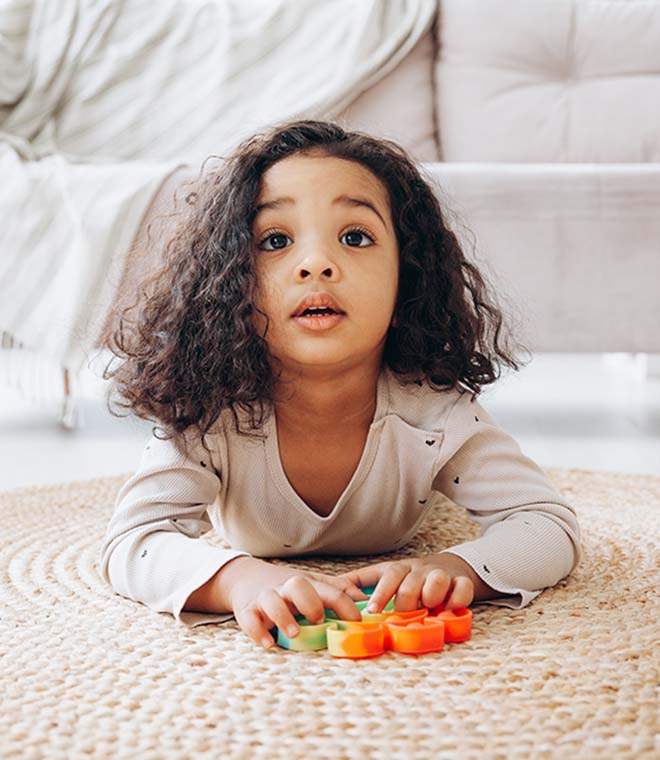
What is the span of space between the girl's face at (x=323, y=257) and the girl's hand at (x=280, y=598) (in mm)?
176

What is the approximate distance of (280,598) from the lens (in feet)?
2.38

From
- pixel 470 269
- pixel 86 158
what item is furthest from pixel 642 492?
pixel 86 158

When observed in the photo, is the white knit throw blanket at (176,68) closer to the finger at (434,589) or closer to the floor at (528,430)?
the floor at (528,430)

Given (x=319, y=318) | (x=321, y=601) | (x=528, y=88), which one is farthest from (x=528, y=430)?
(x=321, y=601)

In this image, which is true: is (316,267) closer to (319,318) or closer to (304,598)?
(319,318)

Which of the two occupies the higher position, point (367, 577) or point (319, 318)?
point (319, 318)

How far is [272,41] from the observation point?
80.4 inches

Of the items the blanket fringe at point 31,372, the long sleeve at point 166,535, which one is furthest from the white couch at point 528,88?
the long sleeve at point 166,535

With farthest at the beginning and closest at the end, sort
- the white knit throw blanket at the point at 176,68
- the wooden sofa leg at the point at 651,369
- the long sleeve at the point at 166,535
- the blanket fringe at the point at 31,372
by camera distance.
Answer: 1. the wooden sofa leg at the point at 651,369
2. the white knit throw blanket at the point at 176,68
3. the blanket fringe at the point at 31,372
4. the long sleeve at the point at 166,535

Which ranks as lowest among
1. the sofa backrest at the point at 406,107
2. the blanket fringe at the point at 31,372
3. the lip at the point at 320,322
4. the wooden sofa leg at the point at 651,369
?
the wooden sofa leg at the point at 651,369

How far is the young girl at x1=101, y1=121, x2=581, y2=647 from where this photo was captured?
85cm

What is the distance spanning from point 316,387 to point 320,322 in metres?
0.09

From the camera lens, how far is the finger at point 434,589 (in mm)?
753

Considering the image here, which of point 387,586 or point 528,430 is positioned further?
point 528,430
